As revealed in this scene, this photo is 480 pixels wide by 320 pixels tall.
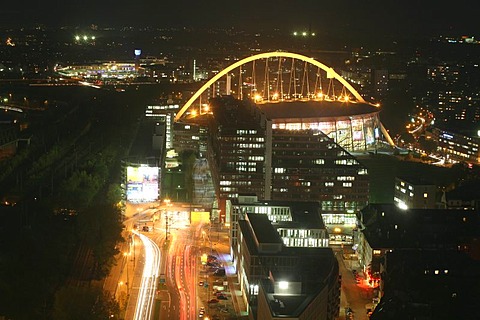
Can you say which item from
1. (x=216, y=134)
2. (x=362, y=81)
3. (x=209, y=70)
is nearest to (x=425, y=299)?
(x=216, y=134)

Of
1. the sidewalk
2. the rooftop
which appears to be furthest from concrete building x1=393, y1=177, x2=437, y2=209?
the sidewalk

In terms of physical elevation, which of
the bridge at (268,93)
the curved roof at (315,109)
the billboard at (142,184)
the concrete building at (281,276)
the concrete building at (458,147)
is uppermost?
the bridge at (268,93)

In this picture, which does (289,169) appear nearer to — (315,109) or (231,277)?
(231,277)

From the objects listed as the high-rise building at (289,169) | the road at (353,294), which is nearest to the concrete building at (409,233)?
the road at (353,294)

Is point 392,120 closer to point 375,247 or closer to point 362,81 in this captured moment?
point 362,81

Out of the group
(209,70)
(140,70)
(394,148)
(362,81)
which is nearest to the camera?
(394,148)

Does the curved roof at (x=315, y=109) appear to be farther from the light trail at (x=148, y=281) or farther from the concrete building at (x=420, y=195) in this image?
the light trail at (x=148, y=281)

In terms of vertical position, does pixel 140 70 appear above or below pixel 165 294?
above

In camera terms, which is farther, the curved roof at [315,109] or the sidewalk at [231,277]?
the curved roof at [315,109]
